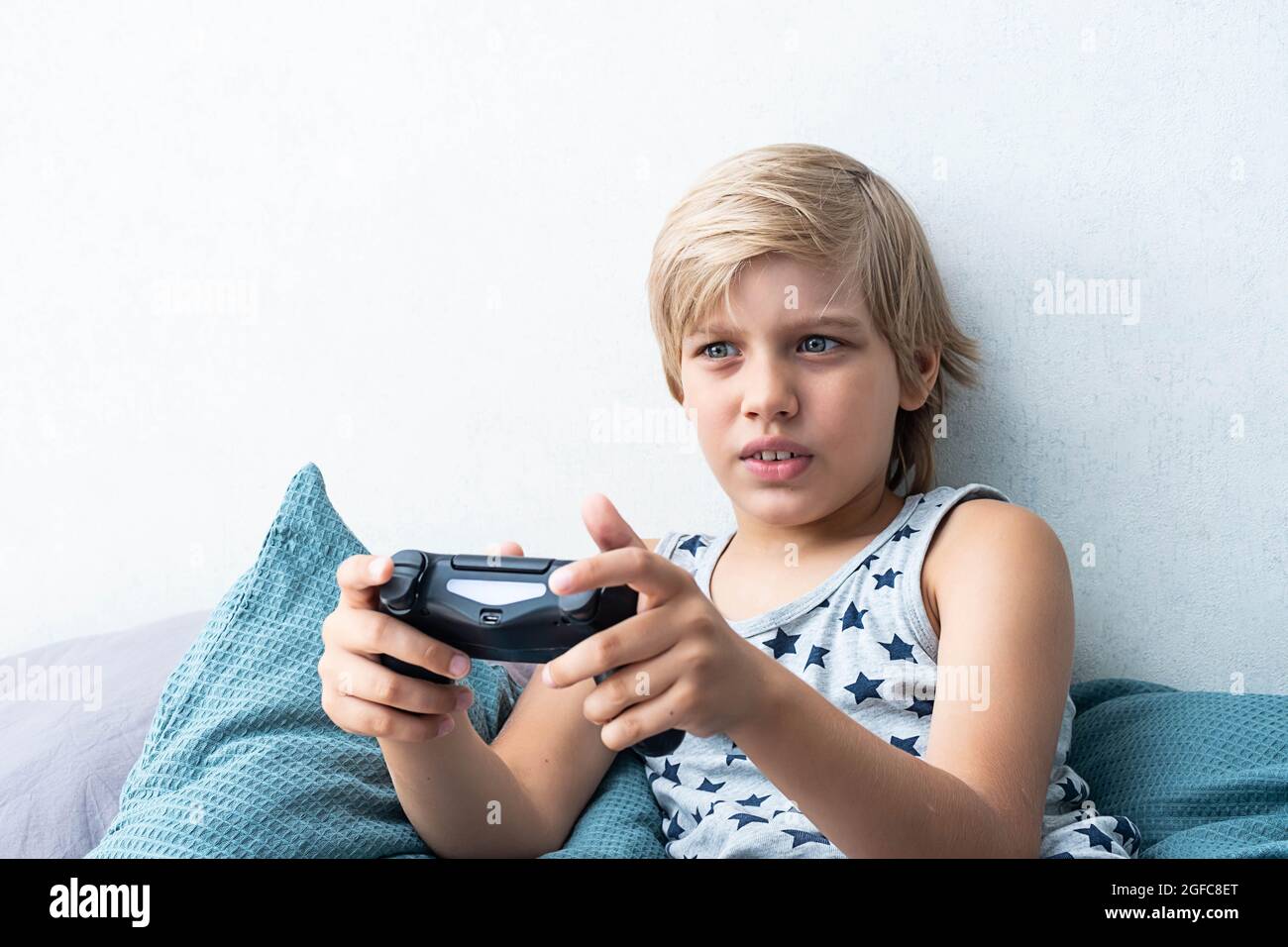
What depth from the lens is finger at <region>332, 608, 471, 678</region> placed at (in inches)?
28.0

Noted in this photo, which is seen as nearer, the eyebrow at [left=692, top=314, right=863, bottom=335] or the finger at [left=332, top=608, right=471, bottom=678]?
the finger at [left=332, top=608, right=471, bottom=678]

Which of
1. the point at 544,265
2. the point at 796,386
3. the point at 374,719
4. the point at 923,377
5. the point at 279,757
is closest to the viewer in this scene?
the point at 374,719

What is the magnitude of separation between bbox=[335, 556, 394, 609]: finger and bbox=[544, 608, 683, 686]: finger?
119mm

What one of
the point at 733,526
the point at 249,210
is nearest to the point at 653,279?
the point at 733,526

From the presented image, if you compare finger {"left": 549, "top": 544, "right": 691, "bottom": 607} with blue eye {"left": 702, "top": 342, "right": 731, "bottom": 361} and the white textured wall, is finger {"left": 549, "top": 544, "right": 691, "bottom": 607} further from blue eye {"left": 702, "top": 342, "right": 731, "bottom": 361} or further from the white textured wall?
the white textured wall

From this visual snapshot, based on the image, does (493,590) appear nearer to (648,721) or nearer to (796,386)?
(648,721)

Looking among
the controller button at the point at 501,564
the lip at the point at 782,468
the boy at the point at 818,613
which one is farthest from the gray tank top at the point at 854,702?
the controller button at the point at 501,564

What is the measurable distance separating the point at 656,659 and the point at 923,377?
1.93ft

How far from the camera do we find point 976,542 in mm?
1004

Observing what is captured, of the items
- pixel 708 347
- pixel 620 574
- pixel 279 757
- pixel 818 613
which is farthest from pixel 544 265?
pixel 620 574

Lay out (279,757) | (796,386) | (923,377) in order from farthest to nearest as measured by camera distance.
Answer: (923,377), (796,386), (279,757)

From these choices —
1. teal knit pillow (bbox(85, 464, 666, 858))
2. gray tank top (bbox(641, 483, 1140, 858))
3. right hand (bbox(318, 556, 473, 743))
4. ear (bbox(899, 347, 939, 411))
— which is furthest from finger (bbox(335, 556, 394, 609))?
ear (bbox(899, 347, 939, 411))

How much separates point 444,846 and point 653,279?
0.58 m

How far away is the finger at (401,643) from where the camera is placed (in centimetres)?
71
